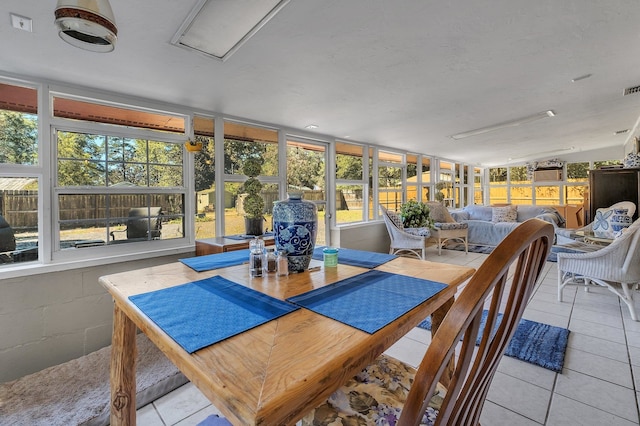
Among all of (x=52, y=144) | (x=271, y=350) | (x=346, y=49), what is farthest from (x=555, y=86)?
(x=52, y=144)

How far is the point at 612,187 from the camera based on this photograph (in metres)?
4.50

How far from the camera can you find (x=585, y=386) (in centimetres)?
169

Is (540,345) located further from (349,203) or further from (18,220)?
(18,220)

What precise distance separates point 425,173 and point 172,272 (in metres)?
6.49

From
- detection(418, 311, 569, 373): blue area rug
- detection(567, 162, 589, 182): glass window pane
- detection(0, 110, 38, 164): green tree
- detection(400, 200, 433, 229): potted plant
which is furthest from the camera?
detection(567, 162, 589, 182): glass window pane

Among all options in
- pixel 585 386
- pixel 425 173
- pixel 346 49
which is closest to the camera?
pixel 585 386

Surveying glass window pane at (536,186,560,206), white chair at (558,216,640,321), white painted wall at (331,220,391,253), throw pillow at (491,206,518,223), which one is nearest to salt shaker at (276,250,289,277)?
white chair at (558,216,640,321)

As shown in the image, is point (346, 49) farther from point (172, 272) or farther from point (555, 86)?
point (555, 86)

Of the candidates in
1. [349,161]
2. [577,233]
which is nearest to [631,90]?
[577,233]

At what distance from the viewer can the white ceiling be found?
60.7 inches

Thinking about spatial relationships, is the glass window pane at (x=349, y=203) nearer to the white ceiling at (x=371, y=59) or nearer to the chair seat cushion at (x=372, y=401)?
the white ceiling at (x=371, y=59)

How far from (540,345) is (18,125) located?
420 cm

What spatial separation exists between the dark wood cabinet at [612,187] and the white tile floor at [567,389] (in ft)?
9.68

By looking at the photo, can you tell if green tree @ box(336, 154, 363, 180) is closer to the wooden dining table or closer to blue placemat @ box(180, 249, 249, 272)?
blue placemat @ box(180, 249, 249, 272)
